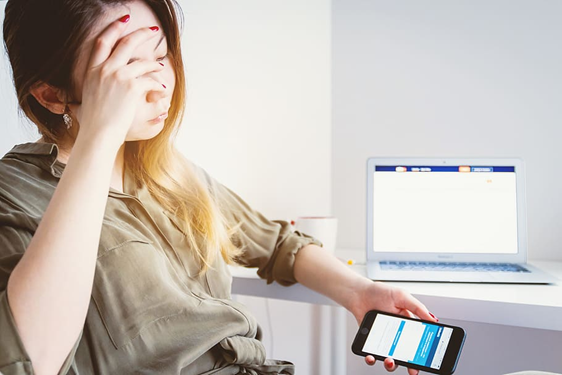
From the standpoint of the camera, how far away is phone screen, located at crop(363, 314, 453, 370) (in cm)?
74

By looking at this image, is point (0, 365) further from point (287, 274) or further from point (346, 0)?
point (346, 0)

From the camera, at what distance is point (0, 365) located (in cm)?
48

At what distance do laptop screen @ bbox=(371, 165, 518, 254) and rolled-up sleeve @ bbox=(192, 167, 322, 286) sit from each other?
1.15ft

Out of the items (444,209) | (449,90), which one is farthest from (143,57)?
(449,90)

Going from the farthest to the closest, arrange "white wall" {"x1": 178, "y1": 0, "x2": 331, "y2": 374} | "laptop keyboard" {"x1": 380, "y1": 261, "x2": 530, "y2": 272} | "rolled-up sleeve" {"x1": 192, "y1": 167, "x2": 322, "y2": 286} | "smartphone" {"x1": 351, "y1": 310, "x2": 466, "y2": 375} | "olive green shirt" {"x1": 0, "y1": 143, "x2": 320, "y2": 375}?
"white wall" {"x1": 178, "y1": 0, "x2": 331, "y2": 374} < "laptop keyboard" {"x1": 380, "y1": 261, "x2": 530, "y2": 272} < "rolled-up sleeve" {"x1": 192, "y1": 167, "x2": 322, "y2": 286} < "smartphone" {"x1": 351, "y1": 310, "x2": 466, "y2": 375} < "olive green shirt" {"x1": 0, "y1": 143, "x2": 320, "y2": 375}

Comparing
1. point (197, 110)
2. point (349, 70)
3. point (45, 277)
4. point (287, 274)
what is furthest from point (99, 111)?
point (349, 70)

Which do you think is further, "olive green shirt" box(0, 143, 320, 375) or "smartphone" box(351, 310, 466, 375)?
"smartphone" box(351, 310, 466, 375)

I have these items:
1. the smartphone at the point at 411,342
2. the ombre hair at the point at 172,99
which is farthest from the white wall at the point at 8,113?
the smartphone at the point at 411,342

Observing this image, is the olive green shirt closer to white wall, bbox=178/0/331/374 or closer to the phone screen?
the phone screen

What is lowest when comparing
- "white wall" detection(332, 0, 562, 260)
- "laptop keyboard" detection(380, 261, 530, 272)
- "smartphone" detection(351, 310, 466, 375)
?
"smartphone" detection(351, 310, 466, 375)

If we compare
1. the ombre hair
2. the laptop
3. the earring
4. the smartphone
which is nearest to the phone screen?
the smartphone

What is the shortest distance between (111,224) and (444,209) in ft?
2.91

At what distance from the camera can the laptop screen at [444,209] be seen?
128cm

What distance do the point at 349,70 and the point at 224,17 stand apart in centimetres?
46
